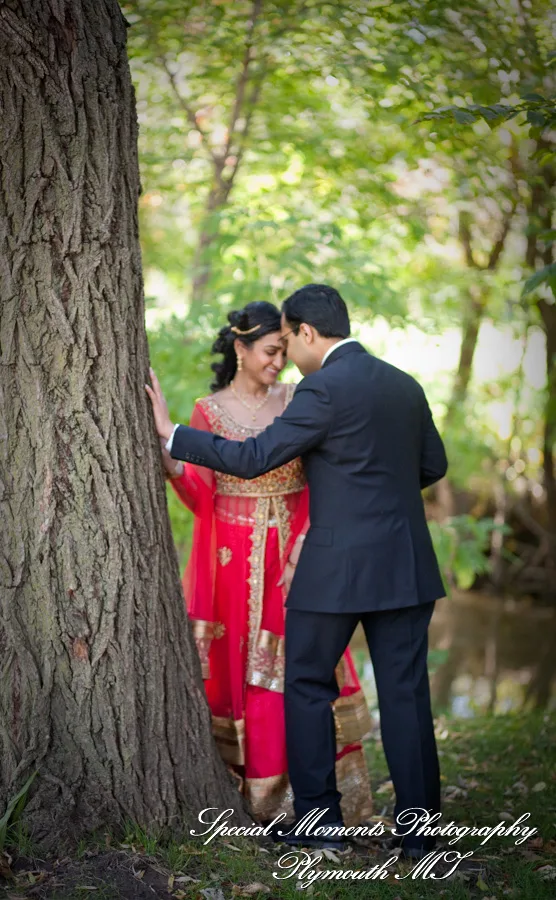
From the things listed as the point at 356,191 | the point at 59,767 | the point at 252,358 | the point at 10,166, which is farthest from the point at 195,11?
the point at 59,767

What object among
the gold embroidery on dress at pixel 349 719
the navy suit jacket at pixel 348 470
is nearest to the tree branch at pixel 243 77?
the navy suit jacket at pixel 348 470

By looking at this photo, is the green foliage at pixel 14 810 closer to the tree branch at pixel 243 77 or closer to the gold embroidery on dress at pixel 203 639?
the gold embroidery on dress at pixel 203 639

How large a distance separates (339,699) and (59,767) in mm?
1282

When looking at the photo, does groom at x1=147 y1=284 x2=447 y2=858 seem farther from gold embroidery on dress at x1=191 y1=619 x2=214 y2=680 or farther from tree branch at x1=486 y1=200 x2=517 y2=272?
tree branch at x1=486 y1=200 x2=517 y2=272

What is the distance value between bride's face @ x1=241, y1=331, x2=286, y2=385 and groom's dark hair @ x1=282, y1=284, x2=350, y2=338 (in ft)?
1.13

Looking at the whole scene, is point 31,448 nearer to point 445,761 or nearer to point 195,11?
point 445,761

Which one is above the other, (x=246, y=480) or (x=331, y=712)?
(x=246, y=480)

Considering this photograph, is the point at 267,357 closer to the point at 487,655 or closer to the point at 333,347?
the point at 333,347

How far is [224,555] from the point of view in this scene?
11.7 ft

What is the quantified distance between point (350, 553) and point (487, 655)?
5404 millimetres

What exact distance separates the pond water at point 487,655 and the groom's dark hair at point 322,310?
127 inches

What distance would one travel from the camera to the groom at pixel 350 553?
3.07m

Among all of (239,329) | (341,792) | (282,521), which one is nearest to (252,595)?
(282,521)

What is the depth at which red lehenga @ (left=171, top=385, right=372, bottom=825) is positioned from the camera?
340 centimetres
